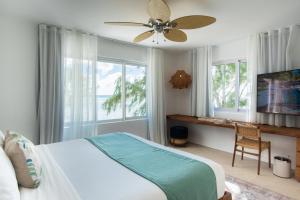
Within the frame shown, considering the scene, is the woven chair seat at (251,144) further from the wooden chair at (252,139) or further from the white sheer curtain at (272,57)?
Answer: the white sheer curtain at (272,57)

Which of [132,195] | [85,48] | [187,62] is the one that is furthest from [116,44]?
[132,195]

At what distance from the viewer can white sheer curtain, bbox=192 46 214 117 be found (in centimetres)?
425

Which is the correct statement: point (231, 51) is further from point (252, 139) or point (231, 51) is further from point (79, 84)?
point (79, 84)

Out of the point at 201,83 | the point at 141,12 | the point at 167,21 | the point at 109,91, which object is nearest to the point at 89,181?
the point at 167,21

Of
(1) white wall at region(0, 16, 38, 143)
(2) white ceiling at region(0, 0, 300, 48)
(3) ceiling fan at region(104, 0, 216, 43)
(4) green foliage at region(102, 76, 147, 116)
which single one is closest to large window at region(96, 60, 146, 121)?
(4) green foliage at region(102, 76, 147, 116)

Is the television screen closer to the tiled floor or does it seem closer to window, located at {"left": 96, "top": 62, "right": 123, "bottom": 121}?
the tiled floor

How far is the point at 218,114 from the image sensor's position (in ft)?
13.9

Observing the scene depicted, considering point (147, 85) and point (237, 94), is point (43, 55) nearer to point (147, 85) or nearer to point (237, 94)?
point (147, 85)

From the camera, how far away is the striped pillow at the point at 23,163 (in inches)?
48.1

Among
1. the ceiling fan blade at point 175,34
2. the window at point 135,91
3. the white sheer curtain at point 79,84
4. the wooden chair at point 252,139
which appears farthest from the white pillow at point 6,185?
the window at point 135,91

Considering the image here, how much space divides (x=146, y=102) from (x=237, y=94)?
200 cm

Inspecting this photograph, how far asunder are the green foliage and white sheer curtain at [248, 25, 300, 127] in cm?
227

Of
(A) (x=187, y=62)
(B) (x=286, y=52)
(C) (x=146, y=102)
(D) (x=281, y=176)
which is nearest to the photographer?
(D) (x=281, y=176)

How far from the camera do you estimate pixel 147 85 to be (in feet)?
14.6
